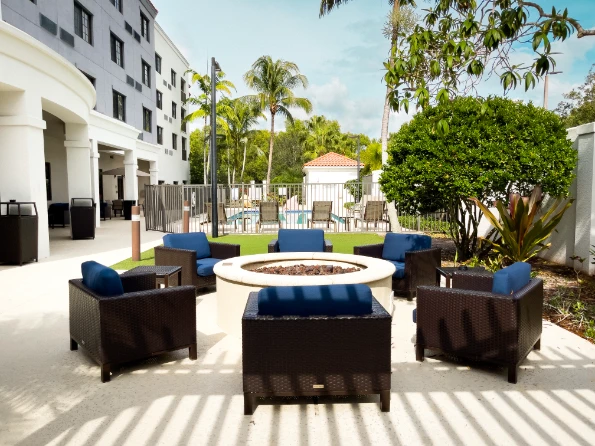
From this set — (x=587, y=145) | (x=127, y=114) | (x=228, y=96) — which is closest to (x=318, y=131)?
(x=228, y=96)

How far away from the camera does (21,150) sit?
9711mm

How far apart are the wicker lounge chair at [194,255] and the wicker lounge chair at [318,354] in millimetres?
3437

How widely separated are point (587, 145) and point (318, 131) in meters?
47.4

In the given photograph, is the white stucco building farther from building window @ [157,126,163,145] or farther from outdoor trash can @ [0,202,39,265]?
building window @ [157,126,163,145]

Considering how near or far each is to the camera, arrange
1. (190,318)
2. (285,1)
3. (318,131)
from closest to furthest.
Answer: (190,318) → (285,1) → (318,131)

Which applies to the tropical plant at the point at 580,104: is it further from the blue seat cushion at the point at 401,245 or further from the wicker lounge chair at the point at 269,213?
the blue seat cushion at the point at 401,245

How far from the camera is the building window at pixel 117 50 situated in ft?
72.6

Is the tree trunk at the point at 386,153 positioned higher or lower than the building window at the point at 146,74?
lower

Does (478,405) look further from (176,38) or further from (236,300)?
(176,38)

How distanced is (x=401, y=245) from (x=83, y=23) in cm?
1846

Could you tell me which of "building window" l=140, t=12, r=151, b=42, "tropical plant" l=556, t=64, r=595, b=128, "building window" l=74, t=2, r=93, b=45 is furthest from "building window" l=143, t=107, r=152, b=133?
"tropical plant" l=556, t=64, r=595, b=128

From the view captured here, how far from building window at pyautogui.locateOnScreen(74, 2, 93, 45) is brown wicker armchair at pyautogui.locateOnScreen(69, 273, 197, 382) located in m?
18.1

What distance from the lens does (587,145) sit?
801cm

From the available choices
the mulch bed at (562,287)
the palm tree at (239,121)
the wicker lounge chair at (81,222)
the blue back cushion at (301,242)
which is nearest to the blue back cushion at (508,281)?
the mulch bed at (562,287)
